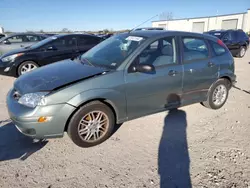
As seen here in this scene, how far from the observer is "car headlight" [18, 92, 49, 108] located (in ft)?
8.07

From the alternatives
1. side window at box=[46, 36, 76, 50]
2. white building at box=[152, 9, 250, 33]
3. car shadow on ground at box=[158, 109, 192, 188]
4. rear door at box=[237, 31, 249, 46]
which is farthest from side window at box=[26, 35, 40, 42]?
white building at box=[152, 9, 250, 33]

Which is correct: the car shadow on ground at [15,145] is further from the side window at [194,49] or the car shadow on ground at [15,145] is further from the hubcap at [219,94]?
the hubcap at [219,94]

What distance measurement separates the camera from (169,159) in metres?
2.61

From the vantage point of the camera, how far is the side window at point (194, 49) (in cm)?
348

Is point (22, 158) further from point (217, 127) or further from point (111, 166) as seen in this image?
point (217, 127)

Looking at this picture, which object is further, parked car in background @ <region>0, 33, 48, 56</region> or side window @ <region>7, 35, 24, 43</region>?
side window @ <region>7, 35, 24, 43</region>

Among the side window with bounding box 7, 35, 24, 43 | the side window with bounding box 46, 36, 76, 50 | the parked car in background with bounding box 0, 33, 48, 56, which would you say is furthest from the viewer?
the side window with bounding box 7, 35, 24, 43

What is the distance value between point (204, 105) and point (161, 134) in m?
1.64

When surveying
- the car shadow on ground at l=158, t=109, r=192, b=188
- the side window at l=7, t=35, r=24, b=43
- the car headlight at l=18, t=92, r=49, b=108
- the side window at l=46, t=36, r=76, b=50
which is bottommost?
the car shadow on ground at l=158, t=109, r=192, b=188

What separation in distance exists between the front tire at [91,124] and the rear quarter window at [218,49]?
Result: 101 inches

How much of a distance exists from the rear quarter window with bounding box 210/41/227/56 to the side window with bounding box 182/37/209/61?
220 mm

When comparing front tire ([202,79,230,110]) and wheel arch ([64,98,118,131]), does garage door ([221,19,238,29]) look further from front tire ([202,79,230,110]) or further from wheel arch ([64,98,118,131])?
wheel arch ([64,98,118,131])

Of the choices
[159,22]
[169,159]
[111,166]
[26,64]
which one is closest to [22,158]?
[111,166]

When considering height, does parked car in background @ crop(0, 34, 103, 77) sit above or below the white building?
below
